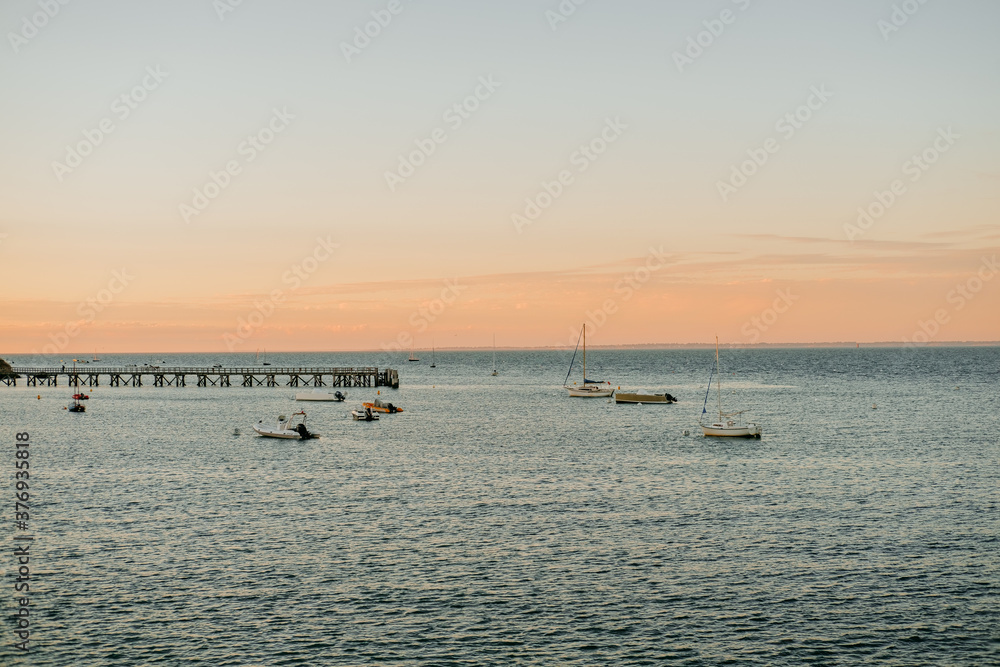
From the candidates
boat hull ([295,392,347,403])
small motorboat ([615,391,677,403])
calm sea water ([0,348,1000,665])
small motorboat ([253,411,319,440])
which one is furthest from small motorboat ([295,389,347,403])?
calm sea water ([0,348,1000,665])

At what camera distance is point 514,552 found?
1710 inches

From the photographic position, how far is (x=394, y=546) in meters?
44.6

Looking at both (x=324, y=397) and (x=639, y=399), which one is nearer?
(x=639, y=399)

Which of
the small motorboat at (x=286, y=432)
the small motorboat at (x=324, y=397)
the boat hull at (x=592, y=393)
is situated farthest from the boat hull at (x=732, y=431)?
the small motorboat at (x=324, y=397)

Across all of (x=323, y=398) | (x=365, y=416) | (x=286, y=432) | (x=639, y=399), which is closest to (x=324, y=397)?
(x=323, y=398)

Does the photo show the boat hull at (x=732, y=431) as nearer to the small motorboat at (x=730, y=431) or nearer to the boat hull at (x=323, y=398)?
the small motorboat at (x=730, y=431)

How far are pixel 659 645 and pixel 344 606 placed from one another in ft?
42.5

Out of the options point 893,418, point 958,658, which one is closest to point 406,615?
point 958,658

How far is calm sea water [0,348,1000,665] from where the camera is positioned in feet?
106

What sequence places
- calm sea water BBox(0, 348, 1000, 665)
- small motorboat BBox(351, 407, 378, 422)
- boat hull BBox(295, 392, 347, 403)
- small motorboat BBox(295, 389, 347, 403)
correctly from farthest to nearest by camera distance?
boat hull BBox(295, 392, 347, 403) < small motorboat BBox(295, 389, 347, 403) < small motorboat BBox(351, 407, 378, 422) < calm sea water BBox(0, 348, 1000, 665)

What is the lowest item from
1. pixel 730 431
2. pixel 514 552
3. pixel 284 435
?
pixel 514 552

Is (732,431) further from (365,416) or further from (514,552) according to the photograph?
(514,552)

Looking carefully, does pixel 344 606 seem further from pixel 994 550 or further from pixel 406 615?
pixel 994 550

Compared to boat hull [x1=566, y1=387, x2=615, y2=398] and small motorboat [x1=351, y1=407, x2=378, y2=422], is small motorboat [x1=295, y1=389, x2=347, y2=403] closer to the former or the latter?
small motorboat [x1=351, y1=407, x2=378, y2=422]
